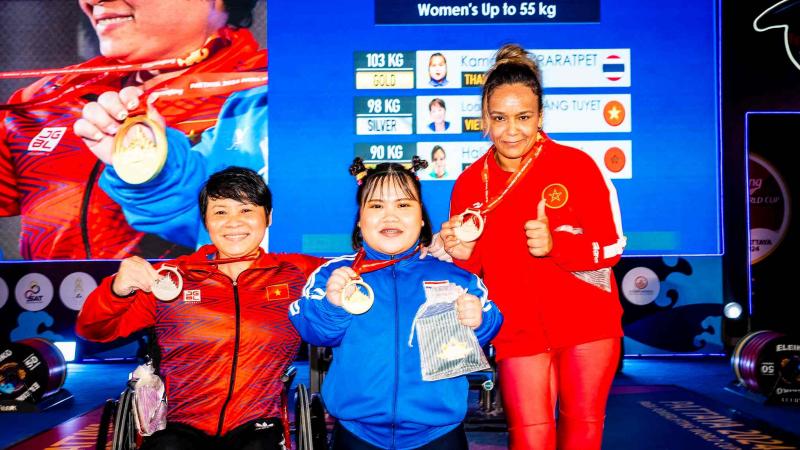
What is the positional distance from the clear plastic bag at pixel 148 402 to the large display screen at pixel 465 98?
12.5 ft

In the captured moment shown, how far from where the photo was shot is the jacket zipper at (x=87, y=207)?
20.4 feet

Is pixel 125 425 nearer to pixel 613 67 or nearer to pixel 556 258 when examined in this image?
→ pixel 556 258

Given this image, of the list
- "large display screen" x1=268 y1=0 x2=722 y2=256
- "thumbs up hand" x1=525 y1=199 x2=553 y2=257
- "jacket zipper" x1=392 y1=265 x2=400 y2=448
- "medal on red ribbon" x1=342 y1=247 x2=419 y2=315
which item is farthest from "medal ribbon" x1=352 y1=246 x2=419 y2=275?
"large display screen" x1=268 y1=0 x2=722 y2=256

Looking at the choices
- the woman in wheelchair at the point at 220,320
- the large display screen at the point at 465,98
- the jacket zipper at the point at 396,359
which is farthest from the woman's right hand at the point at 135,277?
the large display screen at the point at 465,98

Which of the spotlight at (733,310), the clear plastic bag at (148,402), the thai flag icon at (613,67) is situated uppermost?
the thai flag icon at (613,67)

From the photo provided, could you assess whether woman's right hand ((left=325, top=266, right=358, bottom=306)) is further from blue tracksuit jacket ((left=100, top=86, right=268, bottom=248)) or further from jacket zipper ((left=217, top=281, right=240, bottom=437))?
blue tracksuit jacket ((left=100, top=86, right=268, bottom=248))

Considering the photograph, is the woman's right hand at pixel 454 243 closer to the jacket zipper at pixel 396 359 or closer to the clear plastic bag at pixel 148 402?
the jacket zipper at pixel 396 359

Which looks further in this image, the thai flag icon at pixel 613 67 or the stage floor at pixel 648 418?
the thai flag icon at pixel 613 67

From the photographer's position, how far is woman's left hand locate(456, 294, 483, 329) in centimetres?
192

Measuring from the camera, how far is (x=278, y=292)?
237 centimetres

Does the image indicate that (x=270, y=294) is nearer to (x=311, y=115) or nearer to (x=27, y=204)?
(x=311, y=115)

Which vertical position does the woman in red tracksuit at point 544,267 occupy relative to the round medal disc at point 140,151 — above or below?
below

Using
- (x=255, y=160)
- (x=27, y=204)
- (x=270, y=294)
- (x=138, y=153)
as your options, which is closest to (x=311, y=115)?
(x=255, y=160)

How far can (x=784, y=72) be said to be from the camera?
6523 mm
